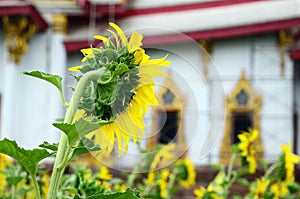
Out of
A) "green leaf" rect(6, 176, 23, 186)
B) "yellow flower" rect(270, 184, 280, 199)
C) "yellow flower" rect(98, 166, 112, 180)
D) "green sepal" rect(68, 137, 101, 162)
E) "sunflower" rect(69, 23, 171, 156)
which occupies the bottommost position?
"yellow flower" rect(270, 184, 280, 199)

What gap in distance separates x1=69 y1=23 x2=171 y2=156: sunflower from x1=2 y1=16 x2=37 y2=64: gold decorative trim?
620 centimetres

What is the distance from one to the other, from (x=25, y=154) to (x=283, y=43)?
6.28m

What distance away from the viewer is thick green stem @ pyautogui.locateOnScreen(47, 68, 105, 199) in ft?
2.81

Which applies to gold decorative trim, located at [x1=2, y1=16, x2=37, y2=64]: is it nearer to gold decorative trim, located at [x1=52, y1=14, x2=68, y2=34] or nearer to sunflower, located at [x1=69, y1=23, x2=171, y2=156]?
gold decorative trim, located at [x1=52, y1=14, x2=68, y2=34]

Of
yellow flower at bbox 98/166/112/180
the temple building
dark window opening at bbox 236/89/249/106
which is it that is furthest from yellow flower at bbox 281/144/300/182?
dark window opening at bbox 236/89/249/106

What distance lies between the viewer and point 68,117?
34.4 inches

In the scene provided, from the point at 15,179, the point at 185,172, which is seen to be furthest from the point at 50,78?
the point at 185,172

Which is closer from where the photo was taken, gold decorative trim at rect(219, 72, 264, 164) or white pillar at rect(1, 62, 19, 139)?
gold decorative trim at rect(219, 72, 264, 164)

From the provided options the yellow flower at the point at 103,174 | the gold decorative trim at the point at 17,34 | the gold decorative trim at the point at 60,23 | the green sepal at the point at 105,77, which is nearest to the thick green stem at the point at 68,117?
the green sepal at the point at 105,77

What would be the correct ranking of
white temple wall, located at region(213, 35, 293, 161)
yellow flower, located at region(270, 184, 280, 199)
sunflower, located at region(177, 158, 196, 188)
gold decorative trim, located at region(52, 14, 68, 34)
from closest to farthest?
yellow flower, located at region(270, 184, 280, 199)
sunflower, located at region(177, 158, 196, 188)
white temple wall, located at region(213, 35, 293, 161)
gold decorative trim, located at region(52, 14, 68, 34)

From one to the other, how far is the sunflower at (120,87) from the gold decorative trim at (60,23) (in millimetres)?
6455

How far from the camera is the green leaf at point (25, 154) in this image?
0.91 meters

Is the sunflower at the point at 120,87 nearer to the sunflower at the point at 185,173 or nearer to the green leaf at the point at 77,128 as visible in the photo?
the green leaf at the point at 77,128

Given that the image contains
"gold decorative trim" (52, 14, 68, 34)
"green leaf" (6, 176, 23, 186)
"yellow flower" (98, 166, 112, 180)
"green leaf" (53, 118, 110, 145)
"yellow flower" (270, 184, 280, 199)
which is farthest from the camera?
"gold decorative trim" (52, 14, 68, 34)
